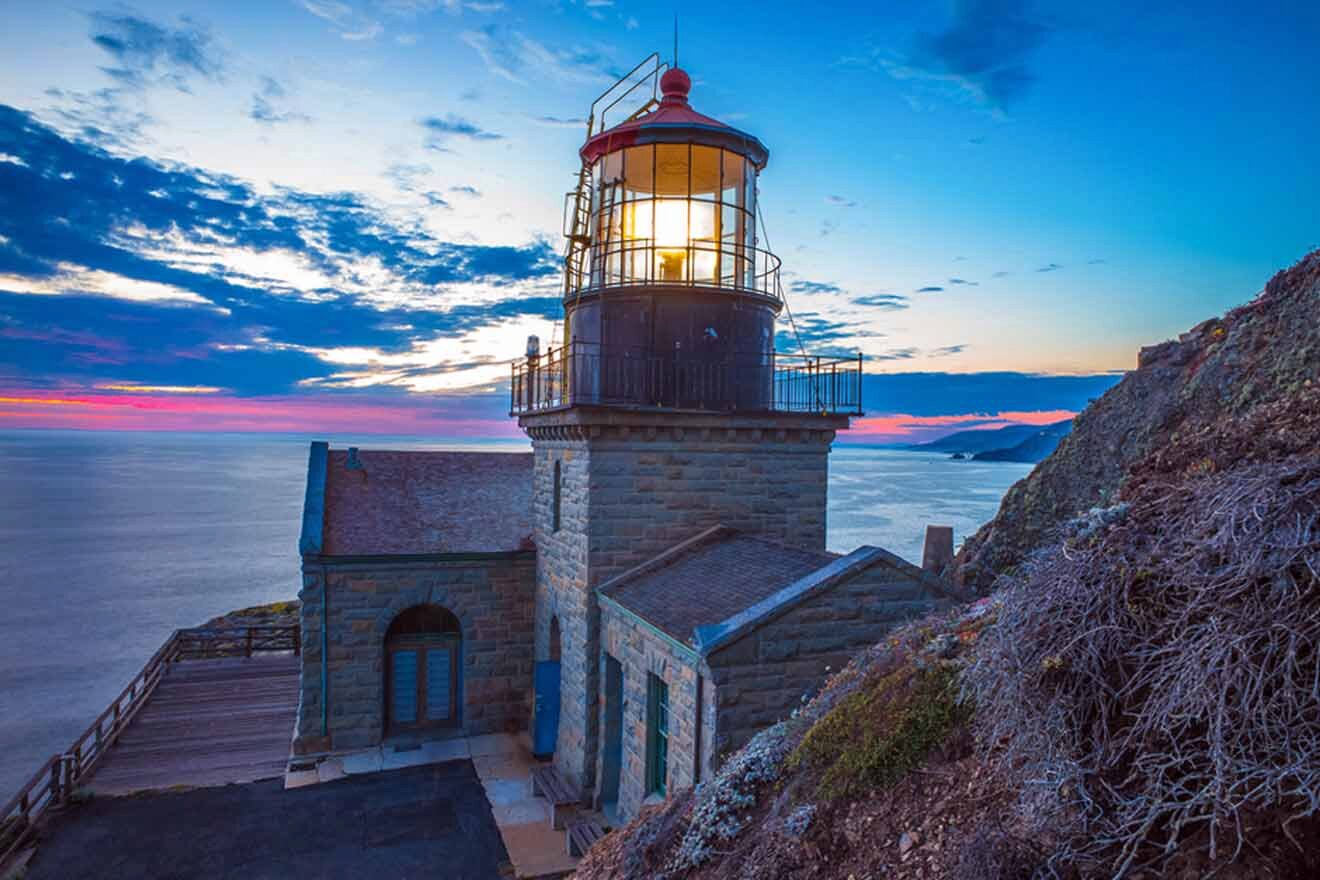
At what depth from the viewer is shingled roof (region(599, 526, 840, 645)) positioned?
9680 mm

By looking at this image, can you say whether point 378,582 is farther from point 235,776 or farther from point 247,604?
point 247,604

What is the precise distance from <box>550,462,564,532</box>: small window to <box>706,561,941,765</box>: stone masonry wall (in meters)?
5.83

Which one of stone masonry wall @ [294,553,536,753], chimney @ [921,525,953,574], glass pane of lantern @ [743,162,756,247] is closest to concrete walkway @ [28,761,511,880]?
stone masonry wall @ [294,553,536,753]

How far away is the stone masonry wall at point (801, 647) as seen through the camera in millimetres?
8508

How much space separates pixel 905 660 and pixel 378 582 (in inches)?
461

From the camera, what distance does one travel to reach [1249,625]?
297 cm

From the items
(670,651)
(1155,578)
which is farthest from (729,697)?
(1155,578)

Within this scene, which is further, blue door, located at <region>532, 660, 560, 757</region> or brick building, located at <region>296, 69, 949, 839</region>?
blue door, located at <region>532, 660, 560, 757</region>

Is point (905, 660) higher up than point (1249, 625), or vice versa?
point (1249, 625)

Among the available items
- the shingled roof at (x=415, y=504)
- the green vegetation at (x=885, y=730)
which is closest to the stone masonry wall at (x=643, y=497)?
the shingled roof at (x=415, y=504)

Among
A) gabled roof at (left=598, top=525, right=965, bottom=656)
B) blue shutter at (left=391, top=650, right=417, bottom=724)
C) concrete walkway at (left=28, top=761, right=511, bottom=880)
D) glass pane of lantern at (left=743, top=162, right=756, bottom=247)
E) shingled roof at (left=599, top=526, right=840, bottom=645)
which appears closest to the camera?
gabled roof at (left=598, top=525, right=965, bottom=656)

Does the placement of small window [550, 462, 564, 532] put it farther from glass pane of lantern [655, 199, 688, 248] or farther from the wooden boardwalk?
the wooden boardwalk

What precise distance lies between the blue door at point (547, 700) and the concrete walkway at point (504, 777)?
0.94 m

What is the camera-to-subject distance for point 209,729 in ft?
52.0
